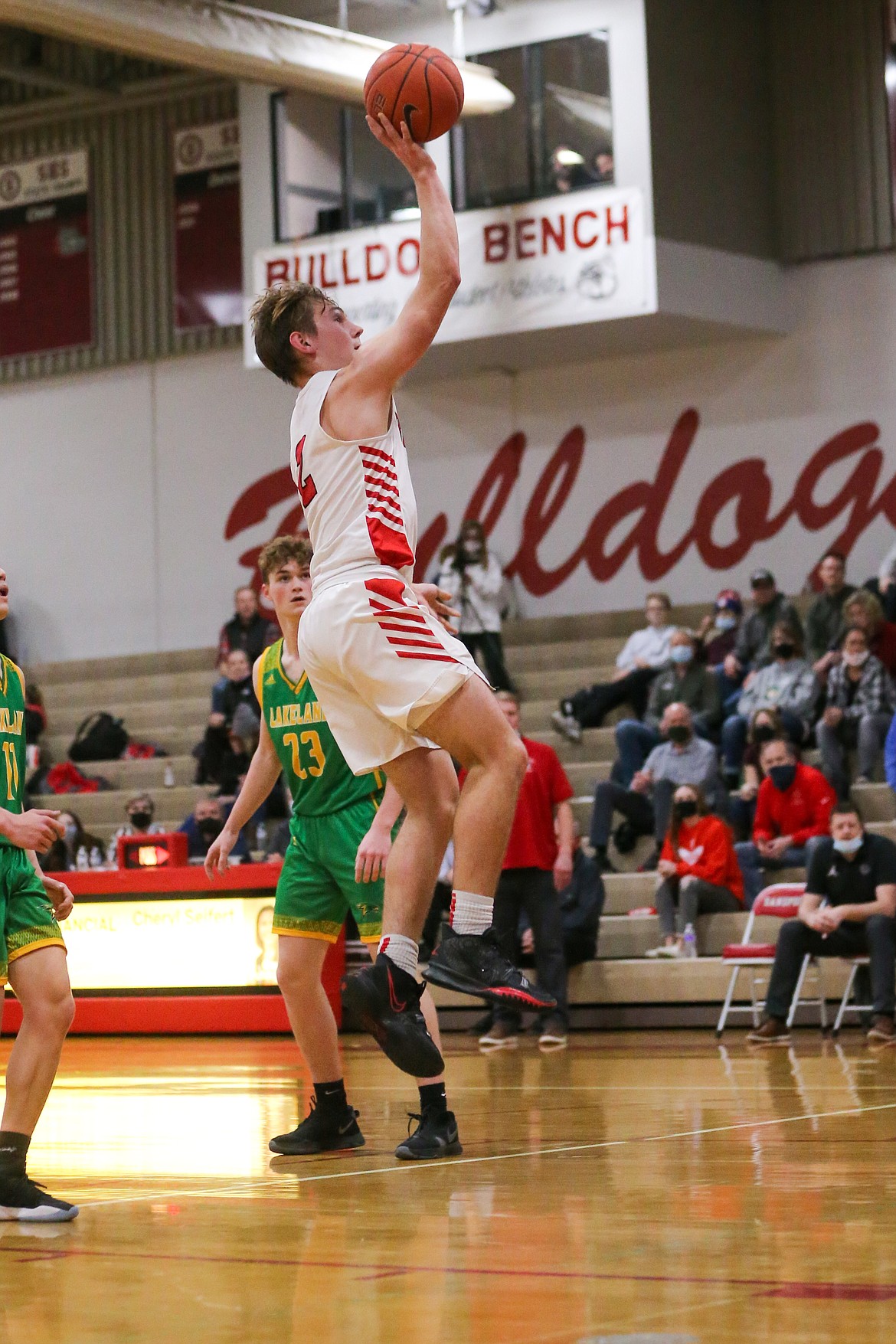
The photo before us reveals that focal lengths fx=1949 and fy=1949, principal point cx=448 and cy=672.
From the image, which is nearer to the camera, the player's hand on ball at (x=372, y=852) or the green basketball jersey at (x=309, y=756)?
the player's hand on ball at (x=372, y=852)

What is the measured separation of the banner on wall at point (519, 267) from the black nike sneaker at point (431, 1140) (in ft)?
38.7

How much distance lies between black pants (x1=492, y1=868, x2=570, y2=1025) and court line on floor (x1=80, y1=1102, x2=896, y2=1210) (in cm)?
475

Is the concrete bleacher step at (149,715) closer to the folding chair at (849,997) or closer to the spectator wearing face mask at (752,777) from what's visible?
the spectator wearing face mask at (752,777)

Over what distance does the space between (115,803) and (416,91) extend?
13993 millimetres

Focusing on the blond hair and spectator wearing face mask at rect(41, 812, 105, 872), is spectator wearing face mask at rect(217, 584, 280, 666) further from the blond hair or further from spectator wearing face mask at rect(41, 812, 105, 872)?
the blond hair

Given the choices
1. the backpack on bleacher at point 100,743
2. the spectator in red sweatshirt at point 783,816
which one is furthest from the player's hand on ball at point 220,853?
the backpack on bleacher at point 100,743

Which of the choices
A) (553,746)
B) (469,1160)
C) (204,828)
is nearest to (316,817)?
(469,1160)

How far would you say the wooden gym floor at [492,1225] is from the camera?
3547 mm

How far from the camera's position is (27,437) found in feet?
79.0

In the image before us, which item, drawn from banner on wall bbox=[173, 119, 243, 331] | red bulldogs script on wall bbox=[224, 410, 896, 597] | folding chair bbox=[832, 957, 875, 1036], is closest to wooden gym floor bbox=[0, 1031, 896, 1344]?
folding chair bbox=[832, 957, 875, 1036]

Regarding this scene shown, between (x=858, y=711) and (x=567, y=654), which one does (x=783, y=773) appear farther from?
(x=567, y=654)

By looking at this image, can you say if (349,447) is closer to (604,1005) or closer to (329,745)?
(329,745)

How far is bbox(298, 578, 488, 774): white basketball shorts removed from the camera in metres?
5.22

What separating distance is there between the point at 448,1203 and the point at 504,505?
15.9 metres
